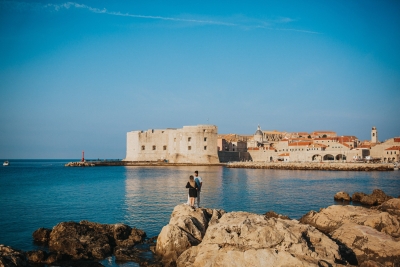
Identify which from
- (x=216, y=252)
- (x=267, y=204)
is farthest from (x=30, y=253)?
(x=267, y=204)

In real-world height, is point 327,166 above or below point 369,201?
above

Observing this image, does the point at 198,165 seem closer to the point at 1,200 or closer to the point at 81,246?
the point at 1,200

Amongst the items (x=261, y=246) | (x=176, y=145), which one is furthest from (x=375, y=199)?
(x=176, y=145)

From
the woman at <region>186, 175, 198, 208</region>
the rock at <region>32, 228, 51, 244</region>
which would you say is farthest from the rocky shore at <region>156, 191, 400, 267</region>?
the rock at <region>32, 228, 51, 244</region>

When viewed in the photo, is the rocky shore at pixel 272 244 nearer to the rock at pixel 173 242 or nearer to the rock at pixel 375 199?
the rock at pixel 173 242

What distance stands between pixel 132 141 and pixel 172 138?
6480mm

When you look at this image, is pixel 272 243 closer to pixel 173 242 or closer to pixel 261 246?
pixel 261 246

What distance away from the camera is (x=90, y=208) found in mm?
14438

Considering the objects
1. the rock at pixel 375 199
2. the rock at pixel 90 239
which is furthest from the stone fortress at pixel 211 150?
the rock at pixel 90 239

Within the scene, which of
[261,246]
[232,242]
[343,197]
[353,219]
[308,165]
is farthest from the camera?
[308,165]

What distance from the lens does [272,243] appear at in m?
6.13

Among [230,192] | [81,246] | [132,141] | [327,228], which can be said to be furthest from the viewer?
[132,141]

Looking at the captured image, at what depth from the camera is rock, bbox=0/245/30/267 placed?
6.79 meters

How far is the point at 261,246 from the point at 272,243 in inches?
7.8
